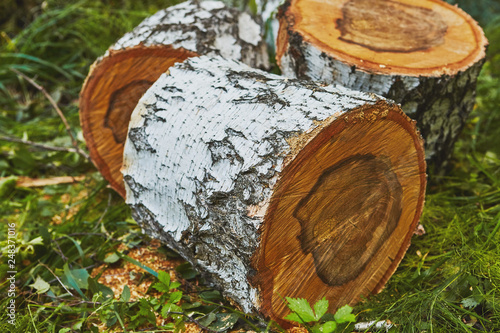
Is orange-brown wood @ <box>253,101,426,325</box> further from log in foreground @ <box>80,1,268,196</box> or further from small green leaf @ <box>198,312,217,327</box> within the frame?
log in foreground @ <box>80,1,268,196</box>

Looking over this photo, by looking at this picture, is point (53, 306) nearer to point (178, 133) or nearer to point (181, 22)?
point (178, 133)

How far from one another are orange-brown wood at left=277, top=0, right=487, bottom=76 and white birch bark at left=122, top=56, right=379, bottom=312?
382mm

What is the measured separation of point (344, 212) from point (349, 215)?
0.03m

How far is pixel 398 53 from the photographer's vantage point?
182 centimetres

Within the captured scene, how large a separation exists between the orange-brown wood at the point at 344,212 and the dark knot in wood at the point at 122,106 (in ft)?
3.82

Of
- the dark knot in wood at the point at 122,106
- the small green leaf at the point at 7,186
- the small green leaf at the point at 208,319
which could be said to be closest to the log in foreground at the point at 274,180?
the small green leaf at the point at 208,319

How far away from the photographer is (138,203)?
1708mm

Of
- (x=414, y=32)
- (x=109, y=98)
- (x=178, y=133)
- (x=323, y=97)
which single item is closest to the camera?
(x=323, y=97)

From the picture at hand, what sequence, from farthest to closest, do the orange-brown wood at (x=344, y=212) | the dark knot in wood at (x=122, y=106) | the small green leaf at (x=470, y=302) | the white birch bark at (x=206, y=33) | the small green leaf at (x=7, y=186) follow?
the small green leaf at (x=7, y=186) → the dark knot in wood at (x=122, y=106) → the white birch bark at (x=206, y=33) → the small green leaf at (x=470, y=302) → the orange-brown wood at (x=344, y=212)

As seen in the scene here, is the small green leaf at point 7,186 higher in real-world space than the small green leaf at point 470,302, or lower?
higher

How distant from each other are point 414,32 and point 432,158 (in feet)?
1.99

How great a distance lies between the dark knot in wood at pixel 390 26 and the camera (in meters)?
1.89

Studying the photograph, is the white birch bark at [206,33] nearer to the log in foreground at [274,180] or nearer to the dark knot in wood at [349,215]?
the log in foreground at [274,180]

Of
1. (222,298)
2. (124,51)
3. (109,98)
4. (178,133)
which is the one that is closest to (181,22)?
(124,51)
